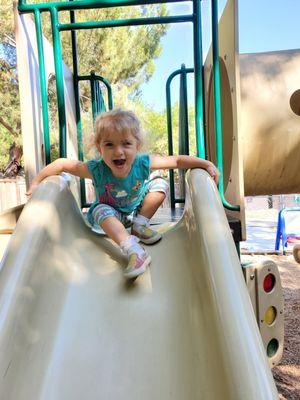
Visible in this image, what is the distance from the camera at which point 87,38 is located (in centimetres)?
1095

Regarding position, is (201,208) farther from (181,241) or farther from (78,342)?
(78,342)

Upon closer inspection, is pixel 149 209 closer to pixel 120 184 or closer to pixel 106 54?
pixel 120 184

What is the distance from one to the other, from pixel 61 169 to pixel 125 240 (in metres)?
0.53

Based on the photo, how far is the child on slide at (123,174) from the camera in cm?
184

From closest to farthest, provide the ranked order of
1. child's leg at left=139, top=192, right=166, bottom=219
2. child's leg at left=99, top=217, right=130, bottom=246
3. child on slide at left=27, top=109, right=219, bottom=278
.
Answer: child's leg at left=99, top=217, right=130, bottom=246
child on slide at left=27, top=109, right=219, bottom=278
child's leg at left=139, top=192, right=166, bottom=219

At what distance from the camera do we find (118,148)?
1.86 m

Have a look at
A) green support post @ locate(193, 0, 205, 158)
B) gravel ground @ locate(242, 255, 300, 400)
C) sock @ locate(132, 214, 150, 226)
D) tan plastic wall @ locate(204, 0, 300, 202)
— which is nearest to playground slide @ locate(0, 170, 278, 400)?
sock @ locate(132, 214, 150, 226)

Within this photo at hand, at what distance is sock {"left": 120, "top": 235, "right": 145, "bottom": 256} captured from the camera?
1.60 metres

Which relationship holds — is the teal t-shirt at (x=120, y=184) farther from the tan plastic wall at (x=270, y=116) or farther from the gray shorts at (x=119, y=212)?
the tan plastic wall at (x=270, y=116)

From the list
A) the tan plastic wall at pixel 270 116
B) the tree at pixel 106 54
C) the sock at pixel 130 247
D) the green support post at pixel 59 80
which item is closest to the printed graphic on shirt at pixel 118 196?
the sock at pixel 130 247

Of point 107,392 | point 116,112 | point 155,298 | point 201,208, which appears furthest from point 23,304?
point 116,112

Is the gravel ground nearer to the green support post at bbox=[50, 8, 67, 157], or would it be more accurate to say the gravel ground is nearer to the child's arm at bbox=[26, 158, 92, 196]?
the child's arm at bbox=[26, 158, 92, 196]

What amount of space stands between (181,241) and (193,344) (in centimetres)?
63

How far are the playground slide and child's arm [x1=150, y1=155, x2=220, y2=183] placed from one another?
29 cm
